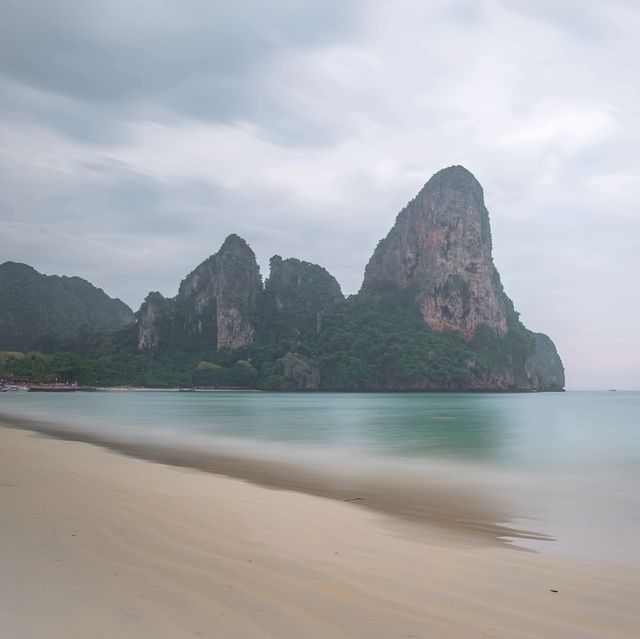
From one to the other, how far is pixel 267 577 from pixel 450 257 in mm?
153542

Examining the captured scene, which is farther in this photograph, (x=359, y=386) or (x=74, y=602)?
(x=359, y=386)

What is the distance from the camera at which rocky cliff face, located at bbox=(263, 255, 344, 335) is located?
522 feet

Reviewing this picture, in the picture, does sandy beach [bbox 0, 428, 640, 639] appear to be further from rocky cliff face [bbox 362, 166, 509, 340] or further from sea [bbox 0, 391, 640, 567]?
rocky cliff face [bbox 362, 166, 509, 340]

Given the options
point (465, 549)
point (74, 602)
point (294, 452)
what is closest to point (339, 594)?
point (74, 602)

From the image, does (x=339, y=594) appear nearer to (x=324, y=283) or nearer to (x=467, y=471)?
(x=467, y=471)

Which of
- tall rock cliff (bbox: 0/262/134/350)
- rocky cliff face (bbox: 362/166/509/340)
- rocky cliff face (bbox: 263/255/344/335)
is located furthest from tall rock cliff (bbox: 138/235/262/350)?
rocky cliff face (bbox: 362/166/509/340)

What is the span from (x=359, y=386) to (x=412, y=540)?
12853cm

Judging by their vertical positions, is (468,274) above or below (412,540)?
above

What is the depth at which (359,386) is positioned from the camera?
133875 millimetres

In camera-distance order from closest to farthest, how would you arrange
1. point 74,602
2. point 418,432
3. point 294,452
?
1. point 74,602
2. point 294,452
3. point 418,432

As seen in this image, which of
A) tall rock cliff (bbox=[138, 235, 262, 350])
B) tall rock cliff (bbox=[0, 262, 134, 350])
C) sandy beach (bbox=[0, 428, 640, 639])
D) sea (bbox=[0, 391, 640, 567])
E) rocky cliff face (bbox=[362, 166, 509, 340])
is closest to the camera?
sandy beach (bbox=[0, 428, 640, 639])

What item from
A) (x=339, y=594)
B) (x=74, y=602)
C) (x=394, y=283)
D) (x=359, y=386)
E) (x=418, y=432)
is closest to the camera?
(x=74, y=602)

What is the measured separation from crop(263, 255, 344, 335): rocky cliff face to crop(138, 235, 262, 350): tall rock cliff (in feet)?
18.7

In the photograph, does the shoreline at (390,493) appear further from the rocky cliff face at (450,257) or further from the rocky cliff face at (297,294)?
the rocky cliff face at (297,294)
